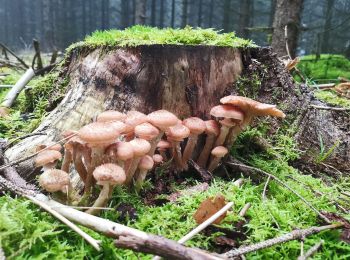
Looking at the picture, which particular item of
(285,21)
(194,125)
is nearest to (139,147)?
(194,125)

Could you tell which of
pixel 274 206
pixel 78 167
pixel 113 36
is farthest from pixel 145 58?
pixel 274 206

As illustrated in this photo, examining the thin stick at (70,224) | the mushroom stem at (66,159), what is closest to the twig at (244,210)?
the thin stick at (70,224)

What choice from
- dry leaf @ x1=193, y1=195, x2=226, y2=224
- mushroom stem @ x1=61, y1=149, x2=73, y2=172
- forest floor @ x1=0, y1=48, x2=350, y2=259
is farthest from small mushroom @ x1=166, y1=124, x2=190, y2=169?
mushroom stem @ x1=61, y1=149, x2=73, y2=172

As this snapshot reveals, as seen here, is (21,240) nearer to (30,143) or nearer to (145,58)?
(30,143)

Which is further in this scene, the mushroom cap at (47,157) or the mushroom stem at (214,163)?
the mushroom stem at (214,163)

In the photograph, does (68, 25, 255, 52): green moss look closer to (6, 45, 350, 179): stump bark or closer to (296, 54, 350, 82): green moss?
(6, 45, 350, 179): stump bark

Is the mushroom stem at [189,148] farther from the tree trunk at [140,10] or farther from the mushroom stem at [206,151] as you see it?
the tree trunk at [140,10]
